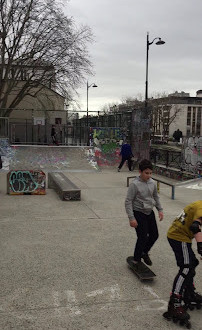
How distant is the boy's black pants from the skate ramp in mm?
12033

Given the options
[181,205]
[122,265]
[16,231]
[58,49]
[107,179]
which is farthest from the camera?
[58,49]

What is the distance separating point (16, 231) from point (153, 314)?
11.5 ft

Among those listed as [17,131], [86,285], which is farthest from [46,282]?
[17,131]

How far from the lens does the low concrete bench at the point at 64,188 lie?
8.81 m

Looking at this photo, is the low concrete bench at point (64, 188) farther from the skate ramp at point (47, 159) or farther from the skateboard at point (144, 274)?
the skate ramp at point (47, 159)

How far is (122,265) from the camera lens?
4.59 meters

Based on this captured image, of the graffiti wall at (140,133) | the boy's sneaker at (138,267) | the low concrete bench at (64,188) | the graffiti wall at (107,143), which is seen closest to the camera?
the boy's sneaker at (138,267)

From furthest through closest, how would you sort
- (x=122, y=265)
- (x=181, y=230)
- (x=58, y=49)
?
(x=58, y=49)
(x=122, y=265)
(x=181, y=230)

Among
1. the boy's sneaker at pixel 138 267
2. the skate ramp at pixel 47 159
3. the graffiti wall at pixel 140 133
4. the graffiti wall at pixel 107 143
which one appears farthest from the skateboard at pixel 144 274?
the graffiti wall at pixel 107 143

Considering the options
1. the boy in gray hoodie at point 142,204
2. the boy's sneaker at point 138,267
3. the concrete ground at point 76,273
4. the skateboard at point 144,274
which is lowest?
the concrete ground at point 76,273

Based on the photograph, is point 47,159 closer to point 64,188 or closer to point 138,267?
point 64,188

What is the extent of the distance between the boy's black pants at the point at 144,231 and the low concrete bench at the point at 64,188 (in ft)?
15.6

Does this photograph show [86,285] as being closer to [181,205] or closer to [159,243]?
[159,243]

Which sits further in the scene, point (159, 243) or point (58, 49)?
point (58, 49)
